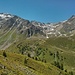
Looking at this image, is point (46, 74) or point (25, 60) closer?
point (46, 74)

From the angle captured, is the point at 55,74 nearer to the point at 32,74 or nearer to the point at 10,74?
the point at 32,74

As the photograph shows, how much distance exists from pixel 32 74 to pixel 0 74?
38.0m

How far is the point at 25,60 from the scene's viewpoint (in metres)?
127

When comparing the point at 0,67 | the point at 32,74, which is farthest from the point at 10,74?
the point at 32,74

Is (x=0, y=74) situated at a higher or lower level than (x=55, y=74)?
higher

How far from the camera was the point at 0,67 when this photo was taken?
66.6 meters

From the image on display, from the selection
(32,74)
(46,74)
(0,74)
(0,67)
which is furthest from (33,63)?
(0,74)

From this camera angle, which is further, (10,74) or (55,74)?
(55,74)

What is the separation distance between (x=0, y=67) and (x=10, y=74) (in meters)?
3.91

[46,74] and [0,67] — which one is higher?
[0,67]

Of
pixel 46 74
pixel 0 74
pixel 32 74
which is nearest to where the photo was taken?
pixel 0 74

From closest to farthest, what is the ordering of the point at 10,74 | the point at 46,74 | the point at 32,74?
the point at 10,74 < the point at 32,74 < the point at 46,74

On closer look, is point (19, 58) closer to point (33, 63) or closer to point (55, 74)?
point (33, 63)

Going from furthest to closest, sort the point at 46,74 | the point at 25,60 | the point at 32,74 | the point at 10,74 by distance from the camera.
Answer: the point at 25,60 → the point at 46,74 → the point at 32,74 → the point at 10,74
